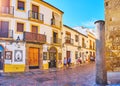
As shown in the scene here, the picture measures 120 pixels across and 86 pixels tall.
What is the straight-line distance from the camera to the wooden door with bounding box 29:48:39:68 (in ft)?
67.8

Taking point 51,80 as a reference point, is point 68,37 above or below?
above

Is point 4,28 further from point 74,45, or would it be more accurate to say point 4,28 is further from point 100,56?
point 74,45

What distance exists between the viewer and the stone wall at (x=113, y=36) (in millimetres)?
8688

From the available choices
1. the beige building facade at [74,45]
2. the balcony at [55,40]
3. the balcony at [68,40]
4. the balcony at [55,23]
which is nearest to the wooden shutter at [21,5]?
the balcony at [55,23]

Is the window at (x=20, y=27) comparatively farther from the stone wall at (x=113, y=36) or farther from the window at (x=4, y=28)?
the stone wall at (x=113, y=36)

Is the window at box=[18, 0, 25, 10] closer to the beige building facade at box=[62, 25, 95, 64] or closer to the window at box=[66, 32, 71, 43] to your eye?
the beige building facade at box=[62, 25, 95, 64]

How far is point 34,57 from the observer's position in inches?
836

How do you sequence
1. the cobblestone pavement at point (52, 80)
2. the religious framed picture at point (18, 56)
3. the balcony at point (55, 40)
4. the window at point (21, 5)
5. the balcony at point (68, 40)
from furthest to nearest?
the balcony at point (68, 40) < the balcony at point (55, 40) < the window at point (21, 5) < the religious framed picture at point (18, 56) < the cobblestone pavement at point (52, 80)

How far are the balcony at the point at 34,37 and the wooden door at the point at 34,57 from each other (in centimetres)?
119

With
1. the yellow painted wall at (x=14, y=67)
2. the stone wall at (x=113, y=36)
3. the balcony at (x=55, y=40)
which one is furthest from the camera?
the balcony at (x=55, y=40)

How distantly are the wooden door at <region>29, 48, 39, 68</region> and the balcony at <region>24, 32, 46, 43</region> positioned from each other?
1194 millimetres

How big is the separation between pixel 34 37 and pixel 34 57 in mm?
2365

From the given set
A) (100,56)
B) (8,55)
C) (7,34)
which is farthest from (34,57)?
(100,56)

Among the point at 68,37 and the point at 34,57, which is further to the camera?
the point at 68,37
